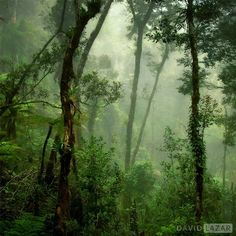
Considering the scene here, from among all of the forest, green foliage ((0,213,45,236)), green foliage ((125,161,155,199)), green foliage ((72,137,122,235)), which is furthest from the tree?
green foliage ((125,161,155,199))

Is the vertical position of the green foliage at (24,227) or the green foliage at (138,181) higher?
the green foliage at (138,181)

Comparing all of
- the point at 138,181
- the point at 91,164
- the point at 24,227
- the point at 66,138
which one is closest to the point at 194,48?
the point at 91,164

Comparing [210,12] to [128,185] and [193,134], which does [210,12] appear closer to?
[193,134]

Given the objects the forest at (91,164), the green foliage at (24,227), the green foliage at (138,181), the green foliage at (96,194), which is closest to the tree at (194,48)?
the forest at (91,164)

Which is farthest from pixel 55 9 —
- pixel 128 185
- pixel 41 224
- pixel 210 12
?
pixel 41 224

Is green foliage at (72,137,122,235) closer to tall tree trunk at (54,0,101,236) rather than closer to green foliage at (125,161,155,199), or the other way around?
tall tree trunk at (54,0,101,236)

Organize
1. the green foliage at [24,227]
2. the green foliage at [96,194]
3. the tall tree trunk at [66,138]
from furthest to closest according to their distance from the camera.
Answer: the green foliage at [96,194]
the green foliage at [24,227]
the tall tree trunk at [66,138]

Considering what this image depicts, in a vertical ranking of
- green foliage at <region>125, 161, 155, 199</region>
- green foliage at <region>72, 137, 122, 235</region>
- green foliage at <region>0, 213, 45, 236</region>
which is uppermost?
green foliage at <region>125, 161, 155, 199</region>

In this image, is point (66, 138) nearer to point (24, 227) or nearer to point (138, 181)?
point (24, 227)

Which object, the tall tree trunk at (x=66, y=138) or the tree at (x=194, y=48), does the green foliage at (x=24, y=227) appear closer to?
the tall tree trunk at (x=66, y=138)

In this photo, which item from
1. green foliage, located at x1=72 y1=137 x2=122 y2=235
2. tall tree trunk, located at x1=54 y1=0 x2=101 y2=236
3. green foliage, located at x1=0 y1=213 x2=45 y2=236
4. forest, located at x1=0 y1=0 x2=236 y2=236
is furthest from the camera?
green foliage, located at x1=72 y1=137 x2=122 y2=235

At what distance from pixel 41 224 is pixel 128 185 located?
12185 mm

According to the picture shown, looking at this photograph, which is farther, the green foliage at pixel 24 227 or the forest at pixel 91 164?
the forest at pixel 91 164

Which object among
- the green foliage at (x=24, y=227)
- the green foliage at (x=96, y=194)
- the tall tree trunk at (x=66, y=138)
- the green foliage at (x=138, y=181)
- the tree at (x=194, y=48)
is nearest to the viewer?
the tall tree trunk at (x=66, y=138)
